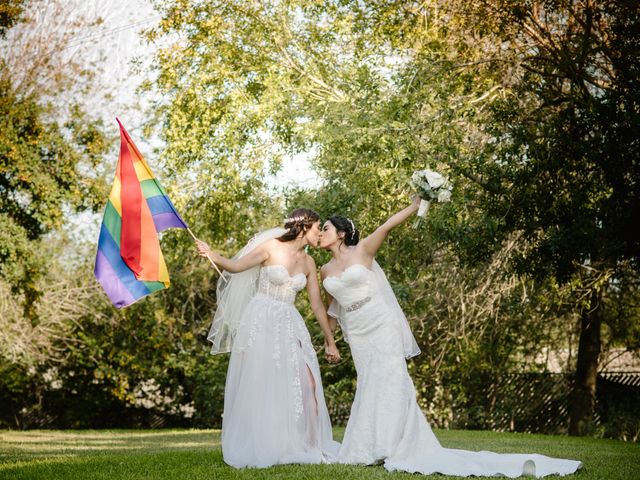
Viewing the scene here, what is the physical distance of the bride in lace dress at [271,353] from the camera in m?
6.80

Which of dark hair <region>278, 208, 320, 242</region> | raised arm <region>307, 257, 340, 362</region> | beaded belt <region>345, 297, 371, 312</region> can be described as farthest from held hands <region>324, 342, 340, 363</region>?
dark hair <region>278, 208, 320, 242</region>

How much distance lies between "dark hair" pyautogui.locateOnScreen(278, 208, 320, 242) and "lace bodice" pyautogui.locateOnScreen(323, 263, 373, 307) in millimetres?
522

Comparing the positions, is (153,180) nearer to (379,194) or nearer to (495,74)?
(379,194)

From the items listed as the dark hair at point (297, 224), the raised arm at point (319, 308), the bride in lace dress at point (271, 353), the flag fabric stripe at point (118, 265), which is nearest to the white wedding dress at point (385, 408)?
the raised arm at point (319, 308)

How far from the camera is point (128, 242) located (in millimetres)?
7090

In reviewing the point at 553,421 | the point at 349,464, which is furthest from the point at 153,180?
the point at 553,421

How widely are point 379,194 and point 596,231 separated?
14.1ft

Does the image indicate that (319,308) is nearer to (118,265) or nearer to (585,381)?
(118,265)

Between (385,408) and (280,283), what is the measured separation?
1462 millimetres

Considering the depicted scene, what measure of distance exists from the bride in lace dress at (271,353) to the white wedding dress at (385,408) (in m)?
0.29

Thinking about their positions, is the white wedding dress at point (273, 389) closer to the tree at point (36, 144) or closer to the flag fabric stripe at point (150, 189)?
the flag fabric stripe at point (150, 189)

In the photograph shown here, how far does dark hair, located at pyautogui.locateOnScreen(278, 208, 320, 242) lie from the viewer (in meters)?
7.34

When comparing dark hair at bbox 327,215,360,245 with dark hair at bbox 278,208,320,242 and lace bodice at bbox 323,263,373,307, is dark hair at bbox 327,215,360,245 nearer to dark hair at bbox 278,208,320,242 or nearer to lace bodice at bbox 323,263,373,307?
dark hair at bbox 278,208,320,242

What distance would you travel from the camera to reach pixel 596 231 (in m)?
8.65
